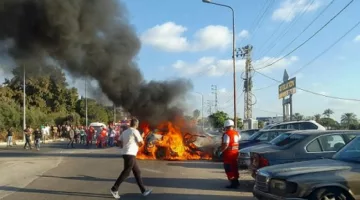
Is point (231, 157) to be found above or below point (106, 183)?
above

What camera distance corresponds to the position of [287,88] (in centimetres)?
3444

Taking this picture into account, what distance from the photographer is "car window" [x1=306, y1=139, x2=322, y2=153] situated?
9180 mm

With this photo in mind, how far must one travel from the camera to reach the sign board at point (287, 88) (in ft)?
109

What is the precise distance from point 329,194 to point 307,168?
1.57 ft

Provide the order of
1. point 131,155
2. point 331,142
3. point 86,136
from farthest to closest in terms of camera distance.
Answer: point 86,136
point 331,142
point 131,155

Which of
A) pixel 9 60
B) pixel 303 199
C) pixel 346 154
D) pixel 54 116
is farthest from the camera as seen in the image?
pixel 54 116

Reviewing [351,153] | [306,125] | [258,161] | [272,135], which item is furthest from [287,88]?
[351,153]

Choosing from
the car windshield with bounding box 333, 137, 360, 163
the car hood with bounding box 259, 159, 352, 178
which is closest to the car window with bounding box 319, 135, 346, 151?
the car windshield with bounding box 333, 137, 360, 163

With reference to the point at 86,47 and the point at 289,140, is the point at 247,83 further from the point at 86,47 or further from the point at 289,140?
the point at 289,140

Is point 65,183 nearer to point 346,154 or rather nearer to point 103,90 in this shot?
point 346,154

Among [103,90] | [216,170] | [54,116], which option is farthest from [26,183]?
[54,116]

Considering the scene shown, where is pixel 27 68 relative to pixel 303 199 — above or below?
above

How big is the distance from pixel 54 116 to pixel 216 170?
43.7m

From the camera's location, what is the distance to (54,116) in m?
53.9
